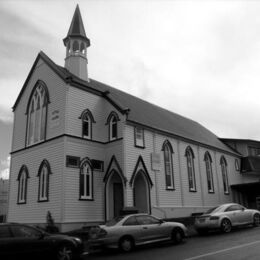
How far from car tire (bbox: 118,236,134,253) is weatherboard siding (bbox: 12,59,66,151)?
987 cm

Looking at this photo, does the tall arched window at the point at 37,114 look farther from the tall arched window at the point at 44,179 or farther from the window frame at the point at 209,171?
the window frame at the point at 209,171

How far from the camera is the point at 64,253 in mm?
10672

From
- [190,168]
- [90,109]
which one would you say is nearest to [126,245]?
[90,109]

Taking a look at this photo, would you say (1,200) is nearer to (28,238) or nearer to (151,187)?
(151,187)

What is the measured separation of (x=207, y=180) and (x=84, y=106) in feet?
45.5

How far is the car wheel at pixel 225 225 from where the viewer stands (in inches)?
663

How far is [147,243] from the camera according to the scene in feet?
44.3

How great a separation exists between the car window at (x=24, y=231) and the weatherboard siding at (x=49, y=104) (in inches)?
416

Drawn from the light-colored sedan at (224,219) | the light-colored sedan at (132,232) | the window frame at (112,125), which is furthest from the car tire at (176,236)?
the window frame at (112,125)

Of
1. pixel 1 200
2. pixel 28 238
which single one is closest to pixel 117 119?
pixel 28 238

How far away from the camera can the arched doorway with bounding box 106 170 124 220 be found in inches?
844

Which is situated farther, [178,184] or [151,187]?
[178,184]

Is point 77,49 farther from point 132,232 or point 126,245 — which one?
point 126,245

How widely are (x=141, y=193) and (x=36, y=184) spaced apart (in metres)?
7.25
